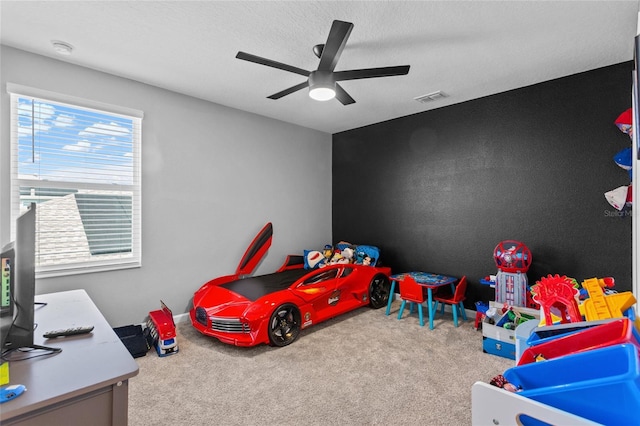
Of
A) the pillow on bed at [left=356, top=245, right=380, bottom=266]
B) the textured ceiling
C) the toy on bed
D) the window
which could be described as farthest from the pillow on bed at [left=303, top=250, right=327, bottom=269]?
the textured ceiling

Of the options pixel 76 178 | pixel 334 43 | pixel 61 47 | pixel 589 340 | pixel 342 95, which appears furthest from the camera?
pixel 76 178

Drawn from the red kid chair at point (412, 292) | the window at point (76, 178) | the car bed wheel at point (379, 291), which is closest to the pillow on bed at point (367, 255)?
the car bed wheel at point (379, 291)

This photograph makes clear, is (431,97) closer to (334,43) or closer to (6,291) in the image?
(334,43)

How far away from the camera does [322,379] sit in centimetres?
227

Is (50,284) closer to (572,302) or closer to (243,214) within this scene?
(243,214)

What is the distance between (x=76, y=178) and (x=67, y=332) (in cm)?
192

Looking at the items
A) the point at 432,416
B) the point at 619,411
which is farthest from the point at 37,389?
the point at 432,416

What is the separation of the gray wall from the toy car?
0.35 metres

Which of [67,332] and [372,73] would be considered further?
[372,73]

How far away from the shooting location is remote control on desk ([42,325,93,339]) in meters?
1.38

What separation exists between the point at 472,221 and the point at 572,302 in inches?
89.2


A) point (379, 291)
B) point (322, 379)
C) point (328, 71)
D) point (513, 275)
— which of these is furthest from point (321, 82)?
point (379, 291)

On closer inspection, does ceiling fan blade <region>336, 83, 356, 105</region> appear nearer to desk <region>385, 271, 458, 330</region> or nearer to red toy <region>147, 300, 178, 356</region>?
desk <region>385, 271, 458, 330</region>

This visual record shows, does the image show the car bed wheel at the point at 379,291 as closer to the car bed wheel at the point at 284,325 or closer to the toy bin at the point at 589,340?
the car bed wheel at the point at 284,325
